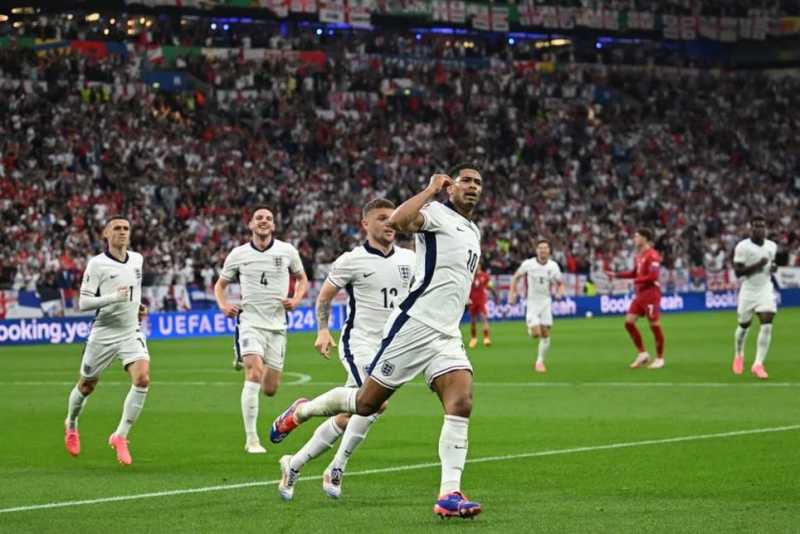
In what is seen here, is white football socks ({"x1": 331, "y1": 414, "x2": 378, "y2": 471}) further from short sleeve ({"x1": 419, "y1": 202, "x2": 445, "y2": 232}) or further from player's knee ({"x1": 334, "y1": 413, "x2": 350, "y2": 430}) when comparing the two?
short sleeve ({"x1": 419, "y1": 202, "x2": 445, "y2": 232})

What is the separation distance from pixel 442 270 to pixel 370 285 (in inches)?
93.3

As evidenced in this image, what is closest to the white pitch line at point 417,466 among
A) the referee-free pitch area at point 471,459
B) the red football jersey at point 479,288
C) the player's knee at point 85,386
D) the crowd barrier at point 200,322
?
the referee-free pitch area at point 471,459

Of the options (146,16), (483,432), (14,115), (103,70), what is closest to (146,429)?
(483,432)

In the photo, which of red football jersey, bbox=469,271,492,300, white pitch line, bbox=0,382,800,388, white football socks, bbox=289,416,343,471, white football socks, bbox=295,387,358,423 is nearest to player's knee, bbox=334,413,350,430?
white football socks, bbox=289,416,343,471

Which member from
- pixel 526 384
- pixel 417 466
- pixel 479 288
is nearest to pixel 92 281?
pixel 417 466

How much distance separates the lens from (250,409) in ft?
48.2

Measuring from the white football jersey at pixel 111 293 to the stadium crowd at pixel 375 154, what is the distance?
25628 millimetres

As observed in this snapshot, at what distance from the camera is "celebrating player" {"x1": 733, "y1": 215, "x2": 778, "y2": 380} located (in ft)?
74.7

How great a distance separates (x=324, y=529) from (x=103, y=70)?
4563 cm

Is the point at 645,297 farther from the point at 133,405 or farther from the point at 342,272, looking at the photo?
the point at 342,272

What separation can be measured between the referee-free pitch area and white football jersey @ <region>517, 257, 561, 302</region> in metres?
1.88

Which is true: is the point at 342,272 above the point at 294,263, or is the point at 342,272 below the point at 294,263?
above

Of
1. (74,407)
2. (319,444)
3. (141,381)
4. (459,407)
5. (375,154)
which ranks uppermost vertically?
(459,407)

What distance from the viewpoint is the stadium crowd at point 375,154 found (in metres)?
45.3
